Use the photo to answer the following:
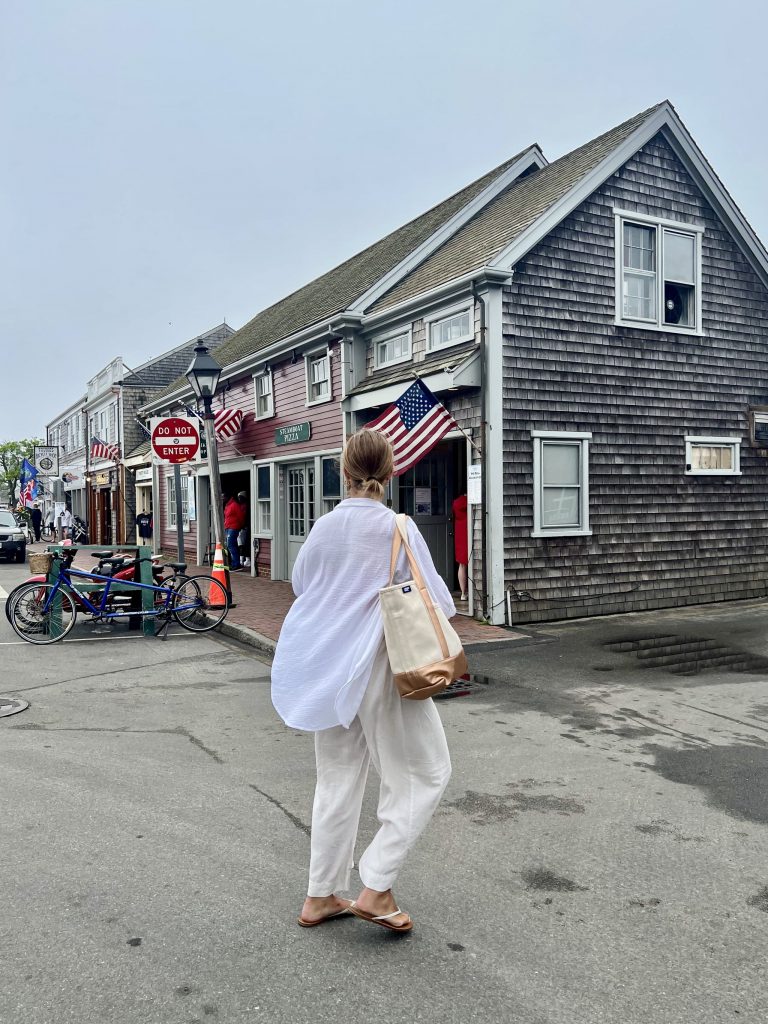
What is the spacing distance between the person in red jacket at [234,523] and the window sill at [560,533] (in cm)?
929

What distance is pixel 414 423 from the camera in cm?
1082

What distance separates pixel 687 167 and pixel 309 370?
7.13m

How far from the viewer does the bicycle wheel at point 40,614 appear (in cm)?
1016

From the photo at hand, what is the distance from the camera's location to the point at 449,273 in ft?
40.6

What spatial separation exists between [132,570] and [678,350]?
8574 mm

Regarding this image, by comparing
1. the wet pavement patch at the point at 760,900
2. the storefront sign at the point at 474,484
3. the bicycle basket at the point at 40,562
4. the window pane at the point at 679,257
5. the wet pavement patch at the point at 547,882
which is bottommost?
the wet pavement patch at the point at 760,900

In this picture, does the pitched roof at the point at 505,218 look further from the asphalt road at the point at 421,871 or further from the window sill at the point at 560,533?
the asphalt road at the point at 421,871

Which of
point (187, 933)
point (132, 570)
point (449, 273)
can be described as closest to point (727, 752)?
point (187, 933)

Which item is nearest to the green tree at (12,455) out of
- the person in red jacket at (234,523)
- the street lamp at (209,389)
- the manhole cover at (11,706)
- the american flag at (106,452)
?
the american flag at (106,452)

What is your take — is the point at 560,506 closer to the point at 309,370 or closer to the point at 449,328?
the point at 449,328

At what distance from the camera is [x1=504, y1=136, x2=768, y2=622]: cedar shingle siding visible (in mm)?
11430

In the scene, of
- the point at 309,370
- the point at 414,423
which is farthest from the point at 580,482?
the point at 309,370

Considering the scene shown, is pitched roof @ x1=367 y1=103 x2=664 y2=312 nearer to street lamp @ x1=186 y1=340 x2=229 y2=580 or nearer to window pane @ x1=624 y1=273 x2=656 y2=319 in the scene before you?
window pane @ x1=624 y1=273 x2=656 y2=319

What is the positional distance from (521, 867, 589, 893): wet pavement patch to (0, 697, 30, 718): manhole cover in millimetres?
4572
